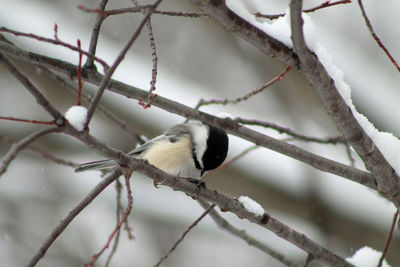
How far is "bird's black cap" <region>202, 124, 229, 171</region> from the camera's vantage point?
2.36m

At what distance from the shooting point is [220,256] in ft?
21.8

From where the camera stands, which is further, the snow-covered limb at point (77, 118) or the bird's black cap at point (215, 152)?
the bird's black cap at point (215, 152)

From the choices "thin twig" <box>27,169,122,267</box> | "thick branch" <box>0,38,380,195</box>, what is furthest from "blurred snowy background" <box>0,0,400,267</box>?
"thin twig" <box>27,169,122,267</box>

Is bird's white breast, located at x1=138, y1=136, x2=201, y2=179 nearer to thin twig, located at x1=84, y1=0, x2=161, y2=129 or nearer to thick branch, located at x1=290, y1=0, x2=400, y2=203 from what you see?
thick branch, located at x1=290, y1=0, x2=400, y2=203

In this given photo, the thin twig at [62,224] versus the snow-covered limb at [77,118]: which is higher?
the snow-covered limb at [77,118]

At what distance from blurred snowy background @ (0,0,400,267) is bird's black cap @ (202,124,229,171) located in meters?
1.54

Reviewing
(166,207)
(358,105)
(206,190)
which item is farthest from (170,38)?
(206,190)

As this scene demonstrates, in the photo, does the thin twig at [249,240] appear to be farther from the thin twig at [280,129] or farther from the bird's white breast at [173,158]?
the thin twig at [280,129]

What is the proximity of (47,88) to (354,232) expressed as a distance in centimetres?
300

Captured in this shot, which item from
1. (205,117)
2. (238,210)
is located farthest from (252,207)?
(205,117)


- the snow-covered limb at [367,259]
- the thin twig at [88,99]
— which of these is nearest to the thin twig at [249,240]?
the snow-covered limb at [367,259]

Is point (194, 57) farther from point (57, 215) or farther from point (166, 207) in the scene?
point (57, 215)

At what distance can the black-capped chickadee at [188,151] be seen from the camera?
A: 7.79 ft

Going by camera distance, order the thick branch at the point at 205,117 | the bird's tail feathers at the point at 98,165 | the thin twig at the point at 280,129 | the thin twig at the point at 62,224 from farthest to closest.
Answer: the bird's tail feathers at the point at 98,165, the thin twig at the point at 280,129, the thick branch at the point at 205,117, the thin twig at the point at 62,224
